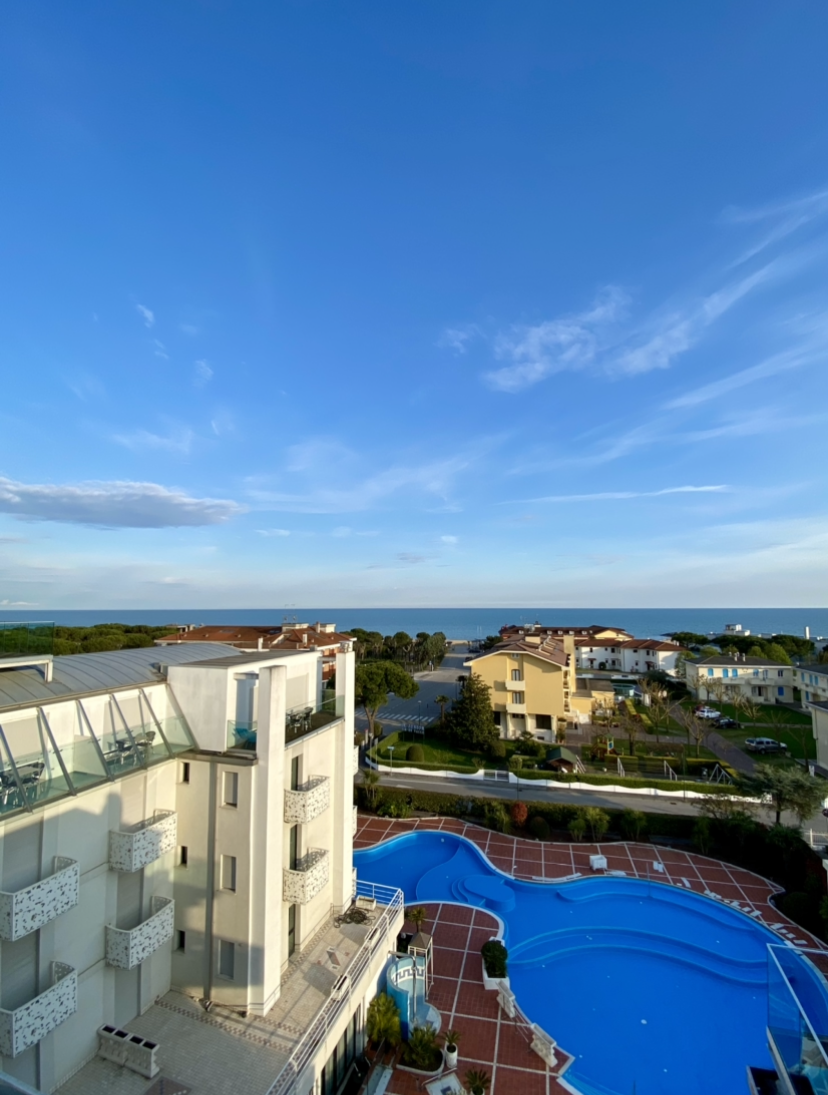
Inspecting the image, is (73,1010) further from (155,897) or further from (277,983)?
(277,983)

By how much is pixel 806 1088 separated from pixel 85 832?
12.6 m

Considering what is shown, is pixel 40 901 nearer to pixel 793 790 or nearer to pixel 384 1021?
pixel 384 1021

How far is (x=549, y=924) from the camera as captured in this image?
1986cm

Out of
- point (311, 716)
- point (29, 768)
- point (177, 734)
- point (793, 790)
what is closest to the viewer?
point (29, 768)

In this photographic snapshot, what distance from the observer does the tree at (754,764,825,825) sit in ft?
77.0

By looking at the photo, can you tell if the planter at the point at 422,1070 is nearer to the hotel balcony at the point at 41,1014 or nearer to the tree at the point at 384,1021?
the tree at the point at 384,1021

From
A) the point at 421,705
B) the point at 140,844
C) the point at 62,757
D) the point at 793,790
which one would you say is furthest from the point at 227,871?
the point at 421,705

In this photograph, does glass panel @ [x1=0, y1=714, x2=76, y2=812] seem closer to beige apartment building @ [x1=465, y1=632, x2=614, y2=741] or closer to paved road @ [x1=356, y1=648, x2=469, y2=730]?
beige apartment building @ [x1=465, y1=632, x2=614, y2=741]

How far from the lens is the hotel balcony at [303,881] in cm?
1416

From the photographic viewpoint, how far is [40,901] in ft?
30.7

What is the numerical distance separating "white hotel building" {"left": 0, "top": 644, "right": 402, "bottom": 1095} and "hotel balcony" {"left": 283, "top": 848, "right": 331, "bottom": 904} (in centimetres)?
6

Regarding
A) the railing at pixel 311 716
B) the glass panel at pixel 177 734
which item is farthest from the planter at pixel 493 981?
the glass panel at pixel 177 734

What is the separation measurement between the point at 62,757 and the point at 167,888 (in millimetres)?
4888

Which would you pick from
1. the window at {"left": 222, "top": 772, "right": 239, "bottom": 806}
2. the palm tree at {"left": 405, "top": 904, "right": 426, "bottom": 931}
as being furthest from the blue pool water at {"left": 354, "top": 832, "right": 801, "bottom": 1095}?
the window at {"left": 222, "top": 772, "right": 239, "bottom": 806}
